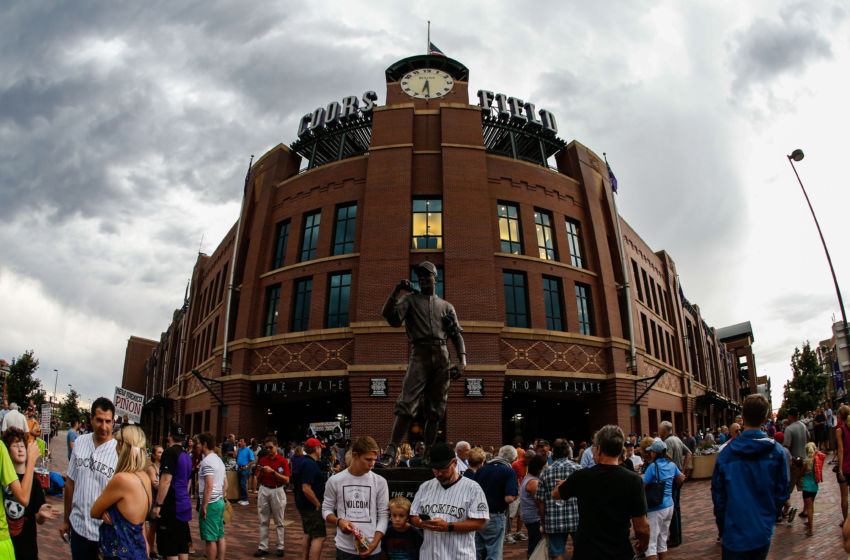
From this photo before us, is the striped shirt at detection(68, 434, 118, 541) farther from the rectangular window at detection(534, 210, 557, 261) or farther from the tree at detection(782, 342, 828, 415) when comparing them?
the tree at detection(782, 342, 828, 415)

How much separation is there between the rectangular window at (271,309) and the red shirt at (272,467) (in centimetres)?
1567

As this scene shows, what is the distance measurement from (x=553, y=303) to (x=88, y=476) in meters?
20.9

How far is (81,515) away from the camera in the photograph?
4.51 metres

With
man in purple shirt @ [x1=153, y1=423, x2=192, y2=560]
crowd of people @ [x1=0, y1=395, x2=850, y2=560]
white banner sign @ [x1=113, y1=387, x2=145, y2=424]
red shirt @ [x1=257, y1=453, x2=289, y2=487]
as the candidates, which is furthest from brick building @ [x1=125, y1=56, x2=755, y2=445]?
crowd of people @ [x1=0, y1=395, x2=850, y2=560]

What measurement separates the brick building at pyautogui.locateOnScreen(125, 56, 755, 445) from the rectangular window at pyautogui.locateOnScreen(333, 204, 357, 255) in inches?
2.8

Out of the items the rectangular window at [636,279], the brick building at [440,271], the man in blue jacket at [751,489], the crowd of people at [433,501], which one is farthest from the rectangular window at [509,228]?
the man in blue jacket at [751,489]

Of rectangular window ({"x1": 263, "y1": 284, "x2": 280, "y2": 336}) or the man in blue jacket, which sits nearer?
the man in blue jacket

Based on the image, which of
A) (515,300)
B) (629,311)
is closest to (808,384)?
(629,311)

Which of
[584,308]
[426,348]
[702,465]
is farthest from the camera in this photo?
[584,308]

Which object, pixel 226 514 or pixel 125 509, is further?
pixel 226 514

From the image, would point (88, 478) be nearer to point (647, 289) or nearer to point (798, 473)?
point (798, 473)

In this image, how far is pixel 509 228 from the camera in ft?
77.9

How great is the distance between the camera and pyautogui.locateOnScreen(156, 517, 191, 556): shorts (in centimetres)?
644

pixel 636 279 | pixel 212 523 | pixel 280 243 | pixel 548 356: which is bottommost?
pixel 212 523
